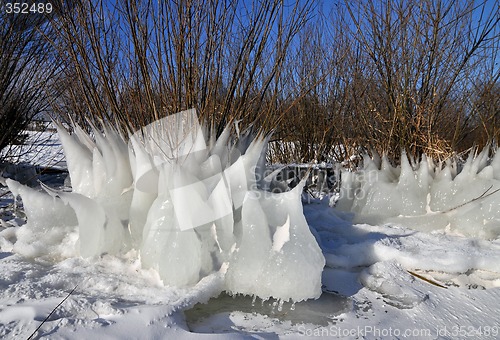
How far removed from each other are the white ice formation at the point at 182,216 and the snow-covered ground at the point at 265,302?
58 mm

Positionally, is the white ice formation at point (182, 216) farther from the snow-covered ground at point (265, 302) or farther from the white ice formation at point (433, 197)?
the white ice formation at point (433, 197)

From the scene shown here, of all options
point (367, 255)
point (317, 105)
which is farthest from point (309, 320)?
point (317, 105)

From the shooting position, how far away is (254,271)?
1.38m

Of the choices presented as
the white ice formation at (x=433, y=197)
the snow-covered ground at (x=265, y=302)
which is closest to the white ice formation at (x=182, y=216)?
the snow-covered ground at (x=265, y=302)

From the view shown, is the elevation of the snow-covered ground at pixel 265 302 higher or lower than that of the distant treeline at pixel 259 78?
lower

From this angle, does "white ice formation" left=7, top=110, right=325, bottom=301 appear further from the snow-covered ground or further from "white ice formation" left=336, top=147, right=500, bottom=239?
"white ice formation" left=336, top=147, right=500, bottom=239

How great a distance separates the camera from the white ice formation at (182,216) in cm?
138

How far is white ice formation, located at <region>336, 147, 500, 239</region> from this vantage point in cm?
215

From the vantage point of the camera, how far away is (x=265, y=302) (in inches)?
53.6

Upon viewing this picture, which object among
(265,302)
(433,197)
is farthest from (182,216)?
(433,197)

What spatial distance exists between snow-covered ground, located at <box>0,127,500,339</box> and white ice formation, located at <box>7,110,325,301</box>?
0.06 m

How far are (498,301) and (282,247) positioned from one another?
0.80 metres

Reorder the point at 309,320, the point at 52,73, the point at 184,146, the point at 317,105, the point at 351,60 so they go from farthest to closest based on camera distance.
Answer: the point at 317,105
the point at 351,60
the point at 52,73
the point at 184,146
the point at 309,320

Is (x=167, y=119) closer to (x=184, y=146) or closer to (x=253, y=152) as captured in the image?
(x=184, y=146)
